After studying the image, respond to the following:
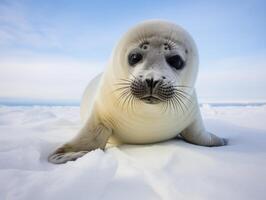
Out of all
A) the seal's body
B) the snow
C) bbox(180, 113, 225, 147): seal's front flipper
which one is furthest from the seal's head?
the snow

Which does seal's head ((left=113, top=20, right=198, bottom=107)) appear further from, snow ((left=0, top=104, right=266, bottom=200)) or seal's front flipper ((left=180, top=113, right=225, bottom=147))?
snow ((left=0, top=104, right=266, bottom=200))

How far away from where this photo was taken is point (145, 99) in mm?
1886

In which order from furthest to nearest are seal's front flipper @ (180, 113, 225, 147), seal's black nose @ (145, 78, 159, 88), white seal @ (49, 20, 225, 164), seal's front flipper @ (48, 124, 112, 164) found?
seal's front flipper @ (180, 113, 225, 147), white seal @ (49, 20, 225, 164), seal's front flipper @ (48, 124, 112, 164), seal's black nose @ (145, 78, 159, 88)

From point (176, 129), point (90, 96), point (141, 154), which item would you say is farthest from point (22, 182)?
point (90, 96)

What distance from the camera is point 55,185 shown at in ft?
3.85

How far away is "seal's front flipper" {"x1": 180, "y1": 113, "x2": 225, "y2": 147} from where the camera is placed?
2398 mm

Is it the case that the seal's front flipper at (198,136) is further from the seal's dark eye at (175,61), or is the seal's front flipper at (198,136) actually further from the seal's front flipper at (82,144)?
the seal's front flipper at (82,144)

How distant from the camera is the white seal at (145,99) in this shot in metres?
1.99

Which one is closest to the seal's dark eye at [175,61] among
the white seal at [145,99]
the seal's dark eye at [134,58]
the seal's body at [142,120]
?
the white seal at [145,99]

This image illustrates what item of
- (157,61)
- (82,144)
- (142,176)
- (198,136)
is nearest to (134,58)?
(157,61)

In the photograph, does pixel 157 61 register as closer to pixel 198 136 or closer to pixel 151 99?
pixel 151 99

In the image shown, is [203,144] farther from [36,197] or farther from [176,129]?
[36,197]

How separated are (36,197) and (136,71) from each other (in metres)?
1.17

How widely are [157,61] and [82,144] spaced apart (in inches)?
35.4
